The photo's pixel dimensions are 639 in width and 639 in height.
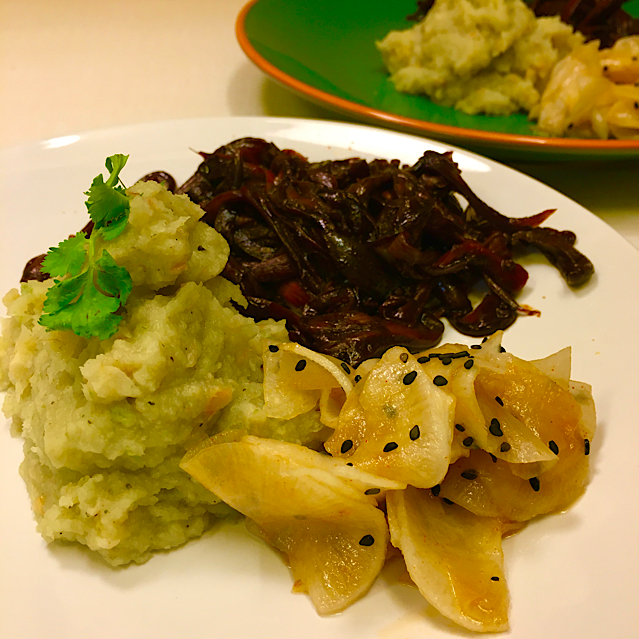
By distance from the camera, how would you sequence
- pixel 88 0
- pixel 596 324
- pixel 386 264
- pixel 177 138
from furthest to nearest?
pixel 88 0
pixel 177 138
pixel 386 264
pixel 596 324

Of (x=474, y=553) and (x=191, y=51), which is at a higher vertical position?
(x=474, y=553)

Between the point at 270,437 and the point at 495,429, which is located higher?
the point at 495,429

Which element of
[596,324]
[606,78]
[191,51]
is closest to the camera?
[596,324]

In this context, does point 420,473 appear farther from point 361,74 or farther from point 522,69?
point 361,74

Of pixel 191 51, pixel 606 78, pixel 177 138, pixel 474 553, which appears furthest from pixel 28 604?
pixel 191 51

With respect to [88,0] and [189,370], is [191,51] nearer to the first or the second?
[88,0]

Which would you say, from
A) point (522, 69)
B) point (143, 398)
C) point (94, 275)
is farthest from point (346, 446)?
point (522, 69)

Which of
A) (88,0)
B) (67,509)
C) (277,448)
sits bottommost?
(88,0)
